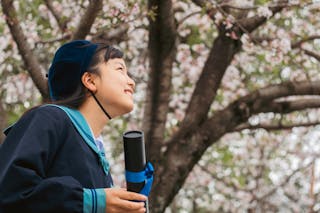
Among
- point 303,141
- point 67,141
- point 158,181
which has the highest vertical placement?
point 67,141

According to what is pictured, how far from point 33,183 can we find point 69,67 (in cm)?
62

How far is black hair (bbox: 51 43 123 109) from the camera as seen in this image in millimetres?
2133

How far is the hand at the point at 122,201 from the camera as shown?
69.8 inches

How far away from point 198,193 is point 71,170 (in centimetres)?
1032

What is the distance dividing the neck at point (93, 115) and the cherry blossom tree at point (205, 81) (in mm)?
2073

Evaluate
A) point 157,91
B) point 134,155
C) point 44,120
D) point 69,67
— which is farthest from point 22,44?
point 134,155

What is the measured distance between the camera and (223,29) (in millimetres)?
5203

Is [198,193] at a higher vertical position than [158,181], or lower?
lower

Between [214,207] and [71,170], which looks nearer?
[71,170]

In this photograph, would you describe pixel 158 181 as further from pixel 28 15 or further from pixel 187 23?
pixel 28 15

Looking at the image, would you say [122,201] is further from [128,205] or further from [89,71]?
[89,71]

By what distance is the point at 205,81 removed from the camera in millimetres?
5105

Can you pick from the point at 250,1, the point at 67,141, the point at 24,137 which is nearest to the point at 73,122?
the point at 67,141

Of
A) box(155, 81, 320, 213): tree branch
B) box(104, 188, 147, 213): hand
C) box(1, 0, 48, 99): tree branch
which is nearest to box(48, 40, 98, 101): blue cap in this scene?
box(104, 188, 147, 213): hand
